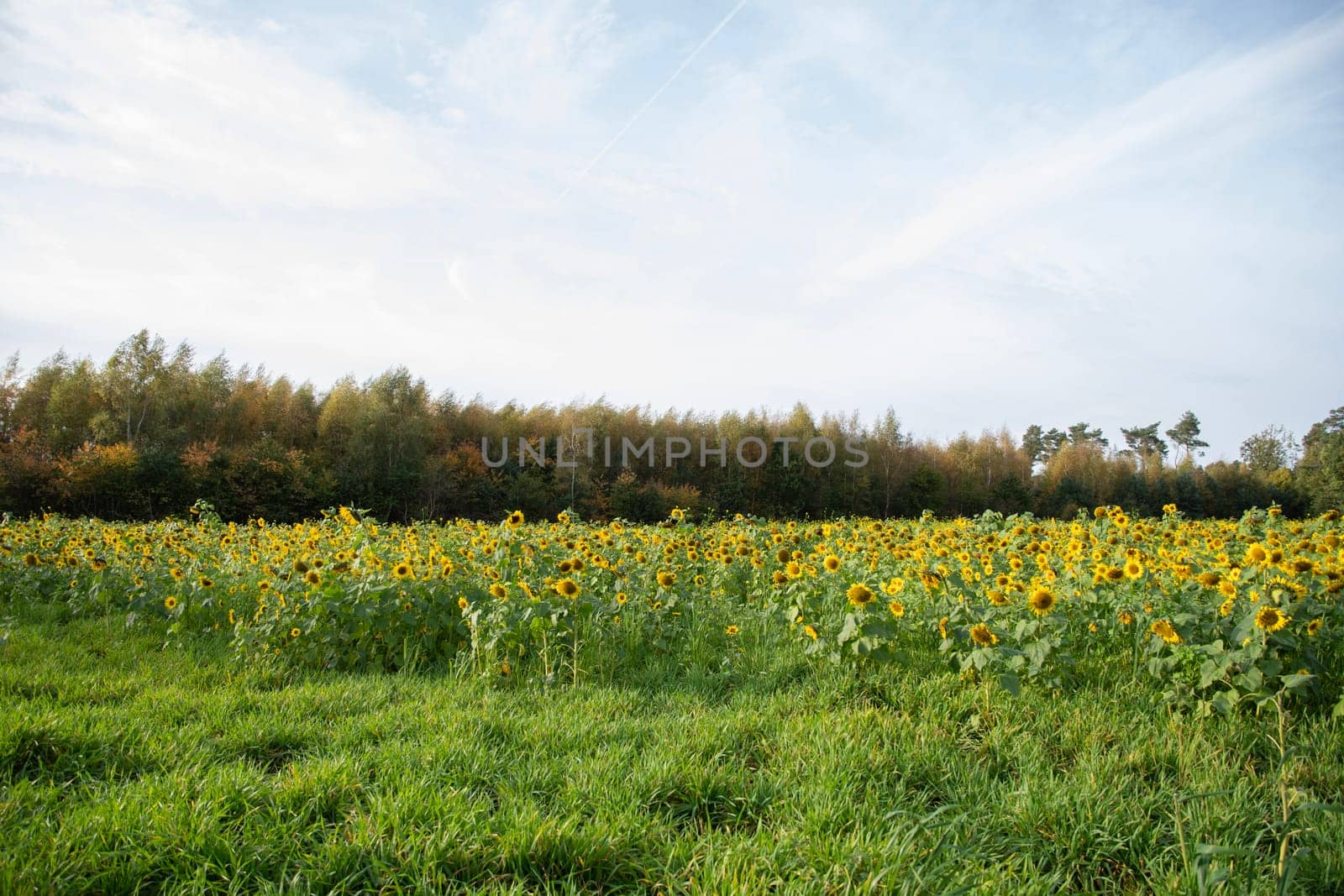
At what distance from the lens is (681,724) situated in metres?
2.78

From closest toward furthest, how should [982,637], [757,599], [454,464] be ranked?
1. [982,637]
2. [757,599]
3. [454,464]

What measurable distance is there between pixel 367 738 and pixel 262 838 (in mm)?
805

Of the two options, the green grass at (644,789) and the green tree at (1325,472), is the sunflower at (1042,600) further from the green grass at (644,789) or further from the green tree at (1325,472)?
the green tree at (1325,472)

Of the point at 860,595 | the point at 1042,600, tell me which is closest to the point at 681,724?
the point at 860,595

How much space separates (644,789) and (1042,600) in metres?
2.05

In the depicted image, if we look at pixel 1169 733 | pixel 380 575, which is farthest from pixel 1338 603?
pixel 380 575

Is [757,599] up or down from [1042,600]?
down

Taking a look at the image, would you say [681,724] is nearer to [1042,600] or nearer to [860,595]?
[860,595]

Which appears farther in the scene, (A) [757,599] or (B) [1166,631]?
(A) [757,599]

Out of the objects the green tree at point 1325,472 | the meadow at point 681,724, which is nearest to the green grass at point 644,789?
the meadow at point 681,724

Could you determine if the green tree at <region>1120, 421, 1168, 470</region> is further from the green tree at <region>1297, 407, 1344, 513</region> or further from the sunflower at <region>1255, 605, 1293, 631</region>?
the sunflower at <region>1255, 605, 1293, 631</region>

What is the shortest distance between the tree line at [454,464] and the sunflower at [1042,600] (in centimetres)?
876

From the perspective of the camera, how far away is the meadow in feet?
5.73

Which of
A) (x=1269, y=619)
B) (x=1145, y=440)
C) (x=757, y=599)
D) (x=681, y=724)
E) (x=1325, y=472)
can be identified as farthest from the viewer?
(x=1145, y=440)
